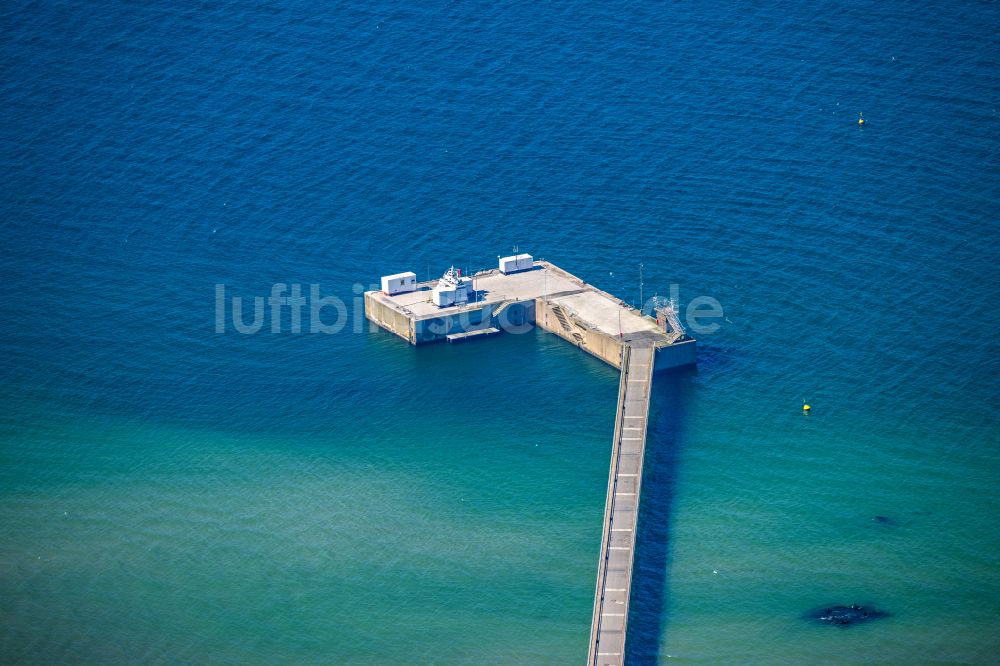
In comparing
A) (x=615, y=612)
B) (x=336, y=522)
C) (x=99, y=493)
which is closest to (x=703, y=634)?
(x=615, y=612)

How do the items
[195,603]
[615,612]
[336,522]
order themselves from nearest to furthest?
[615,612]
[195,603]
[336,522]

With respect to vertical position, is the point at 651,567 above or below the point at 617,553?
below

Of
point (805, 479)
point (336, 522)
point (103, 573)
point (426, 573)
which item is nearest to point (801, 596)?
point (805, 479)

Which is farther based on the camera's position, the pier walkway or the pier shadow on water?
the pier shadow on water

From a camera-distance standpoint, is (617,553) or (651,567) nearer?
(617,553)

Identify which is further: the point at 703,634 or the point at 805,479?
the point at 805,479

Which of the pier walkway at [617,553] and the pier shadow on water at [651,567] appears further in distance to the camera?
the pier shadow on water at [651,567]

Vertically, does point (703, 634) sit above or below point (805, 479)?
below

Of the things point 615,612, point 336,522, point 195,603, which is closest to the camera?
point 615,612

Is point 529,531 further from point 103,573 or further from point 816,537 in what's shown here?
point 103,573

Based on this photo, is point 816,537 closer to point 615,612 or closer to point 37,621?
point 615,612
